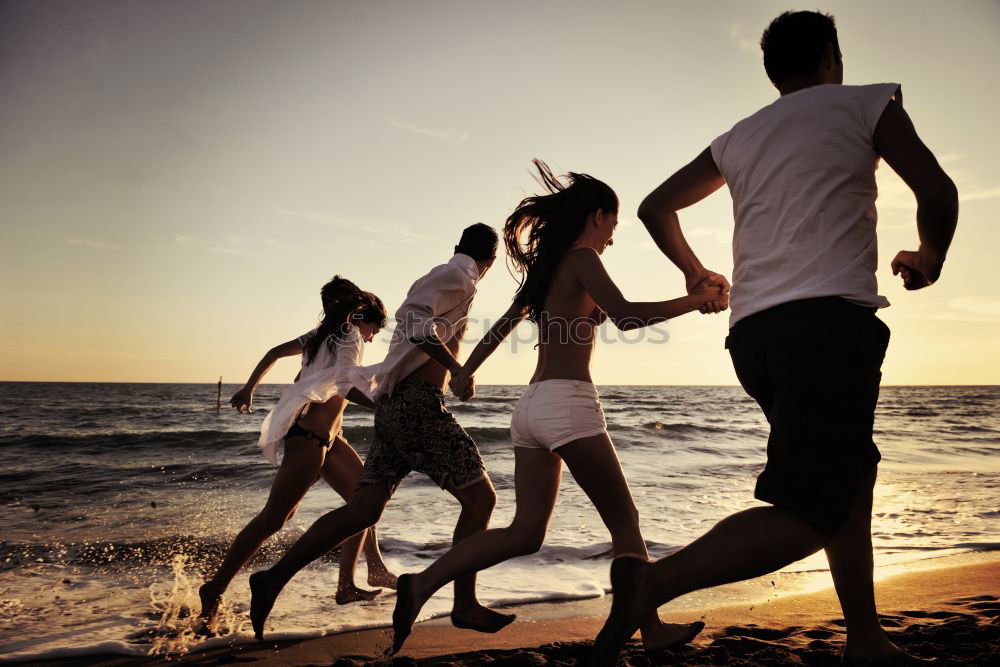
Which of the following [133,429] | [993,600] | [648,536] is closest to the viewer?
[993,600]

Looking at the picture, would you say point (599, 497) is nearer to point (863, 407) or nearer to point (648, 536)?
point (863, 407)

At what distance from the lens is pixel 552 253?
2840 millimetres

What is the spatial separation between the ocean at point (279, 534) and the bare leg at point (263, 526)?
8.1 inches

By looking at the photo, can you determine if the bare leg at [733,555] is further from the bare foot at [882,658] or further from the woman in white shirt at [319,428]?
the woman in white shirt at [319,428]

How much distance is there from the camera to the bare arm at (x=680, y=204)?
2.19 metres

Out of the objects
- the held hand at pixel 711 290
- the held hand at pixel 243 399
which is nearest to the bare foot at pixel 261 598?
the held hand at pixel 243 399

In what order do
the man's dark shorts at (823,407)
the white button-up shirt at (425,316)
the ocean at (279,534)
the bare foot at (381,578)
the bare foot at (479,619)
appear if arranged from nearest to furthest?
the man's dark shorts at (823,407) < the bare foot at (479,619) < the white button-up shirt at (425,316) < the ocean at (279,534) < the bare foot at (381,578)

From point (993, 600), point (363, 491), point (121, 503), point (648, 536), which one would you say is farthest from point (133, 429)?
point (993, 600)

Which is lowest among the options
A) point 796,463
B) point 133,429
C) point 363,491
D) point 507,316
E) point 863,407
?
point 133,429

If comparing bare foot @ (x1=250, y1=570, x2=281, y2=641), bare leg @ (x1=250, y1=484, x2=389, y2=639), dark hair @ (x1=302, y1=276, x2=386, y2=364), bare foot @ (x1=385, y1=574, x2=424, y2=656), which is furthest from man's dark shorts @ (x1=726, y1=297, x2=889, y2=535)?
dark hair @ (x1=302, y1=276, x2=386, y2=364)

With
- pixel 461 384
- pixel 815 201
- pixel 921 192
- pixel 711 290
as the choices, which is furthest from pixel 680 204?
pixel 461 384

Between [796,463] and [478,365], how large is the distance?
4.76 feet

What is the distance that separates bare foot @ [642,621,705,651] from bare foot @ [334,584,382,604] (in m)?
2.11

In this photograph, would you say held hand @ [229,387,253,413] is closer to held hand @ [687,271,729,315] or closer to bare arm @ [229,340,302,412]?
bare arm @ [229,340,302,412]
